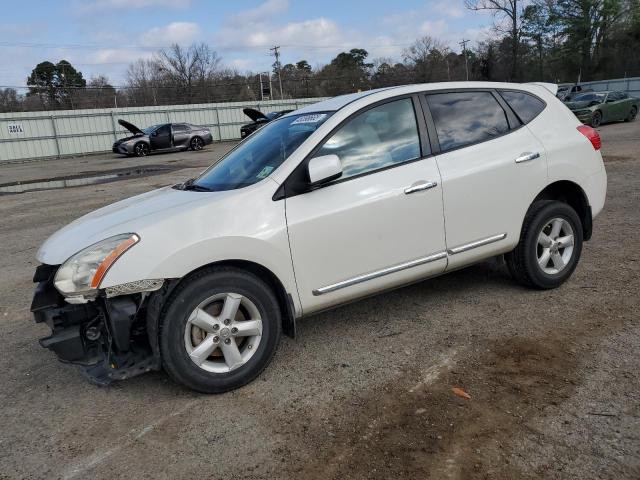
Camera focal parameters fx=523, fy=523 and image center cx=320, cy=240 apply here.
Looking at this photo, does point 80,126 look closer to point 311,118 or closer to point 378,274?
point 311,118

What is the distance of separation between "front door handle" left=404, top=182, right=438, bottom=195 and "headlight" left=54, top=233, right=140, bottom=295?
183 cm

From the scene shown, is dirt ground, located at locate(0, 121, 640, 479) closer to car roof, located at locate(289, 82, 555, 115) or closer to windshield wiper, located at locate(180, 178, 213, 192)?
windshield wiper, located at locate(180, 178, 213, 192)

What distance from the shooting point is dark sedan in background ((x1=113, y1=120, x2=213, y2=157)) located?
24.7m

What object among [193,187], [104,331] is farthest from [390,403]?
[193,187]

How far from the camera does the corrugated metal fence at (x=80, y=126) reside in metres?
28.8

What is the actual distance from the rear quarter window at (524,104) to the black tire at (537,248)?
0.74 m

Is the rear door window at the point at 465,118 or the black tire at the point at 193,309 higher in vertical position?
the rear door window at the point at 465,118

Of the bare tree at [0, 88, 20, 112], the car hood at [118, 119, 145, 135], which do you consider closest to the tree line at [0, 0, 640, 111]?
the bare tree at [0, 88, 20, 112]

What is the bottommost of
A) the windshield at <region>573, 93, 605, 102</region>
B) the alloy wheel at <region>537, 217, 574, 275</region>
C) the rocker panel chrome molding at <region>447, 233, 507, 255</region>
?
the alloy wheel at <region>537, 217, 574, 275</region>

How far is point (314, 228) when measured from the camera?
3344mm

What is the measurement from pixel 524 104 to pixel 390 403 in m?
2.87

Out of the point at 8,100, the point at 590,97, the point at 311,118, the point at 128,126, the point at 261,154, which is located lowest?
the point at 261,154

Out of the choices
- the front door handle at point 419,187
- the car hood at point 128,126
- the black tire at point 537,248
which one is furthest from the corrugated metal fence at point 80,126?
the black tire at point 537,248

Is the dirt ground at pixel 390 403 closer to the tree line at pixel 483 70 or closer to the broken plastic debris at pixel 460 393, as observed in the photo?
the broken plastic debris at pixel 460 393
